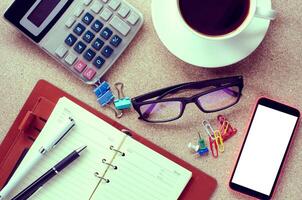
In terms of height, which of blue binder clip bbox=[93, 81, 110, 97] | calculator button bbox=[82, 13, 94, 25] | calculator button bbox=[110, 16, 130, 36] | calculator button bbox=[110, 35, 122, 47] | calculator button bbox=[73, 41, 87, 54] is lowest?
blue binder clip bbox=[93, 81, 110, 97]

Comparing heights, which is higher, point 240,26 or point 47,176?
point 240,26

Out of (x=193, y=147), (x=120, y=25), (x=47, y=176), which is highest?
(x=120, y=25)

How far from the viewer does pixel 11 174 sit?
2.52 ft

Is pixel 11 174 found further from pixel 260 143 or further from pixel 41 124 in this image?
pixel 260 143

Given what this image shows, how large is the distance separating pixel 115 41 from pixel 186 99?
14cm

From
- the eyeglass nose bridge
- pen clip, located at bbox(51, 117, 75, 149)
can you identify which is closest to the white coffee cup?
the eyeglass nose bridge

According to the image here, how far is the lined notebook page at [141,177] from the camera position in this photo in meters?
0.74

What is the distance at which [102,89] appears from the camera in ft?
2.51

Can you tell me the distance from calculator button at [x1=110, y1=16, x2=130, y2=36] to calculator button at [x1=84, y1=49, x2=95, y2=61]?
51 mm

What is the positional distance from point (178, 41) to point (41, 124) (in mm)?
246

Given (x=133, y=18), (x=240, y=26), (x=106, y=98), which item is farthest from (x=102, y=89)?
(x=240, y=26)

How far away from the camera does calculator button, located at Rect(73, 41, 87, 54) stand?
30.0 inches

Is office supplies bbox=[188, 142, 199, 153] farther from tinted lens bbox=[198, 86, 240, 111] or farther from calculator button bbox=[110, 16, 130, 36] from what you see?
calculator button bbox=[110, 16, 130, 36]

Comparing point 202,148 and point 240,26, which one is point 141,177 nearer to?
point 202,148
